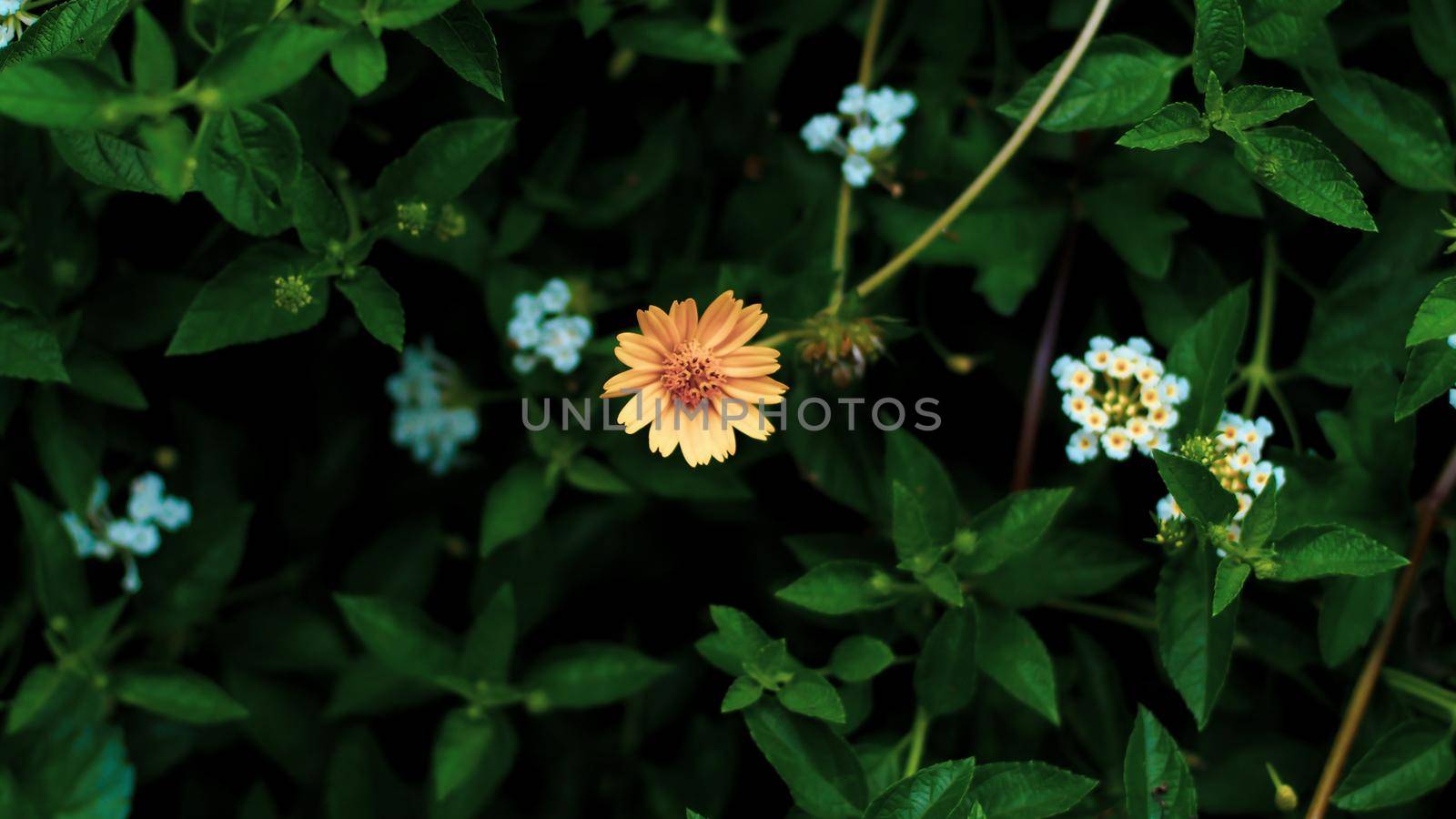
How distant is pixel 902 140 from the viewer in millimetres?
2004

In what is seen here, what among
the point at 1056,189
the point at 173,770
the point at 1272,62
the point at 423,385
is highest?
the point at 1272,62

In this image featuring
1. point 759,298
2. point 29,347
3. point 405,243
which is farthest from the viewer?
point 759,298

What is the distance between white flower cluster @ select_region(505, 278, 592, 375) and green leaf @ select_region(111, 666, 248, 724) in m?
0.71

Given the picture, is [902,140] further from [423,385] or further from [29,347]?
[29,347]

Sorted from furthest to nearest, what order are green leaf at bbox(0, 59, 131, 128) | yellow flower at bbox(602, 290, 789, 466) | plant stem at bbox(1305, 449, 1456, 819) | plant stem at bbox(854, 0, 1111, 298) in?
plant stem at bbox(1305, 449, 1456, 819) → plant stem at bbox(854, 0, 1111, 298) → yellow flower at bbox(602, 290, 789, 466) → green leaf at bbox(0, 59, 131, 128)

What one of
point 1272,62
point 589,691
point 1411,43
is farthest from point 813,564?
point 1411,43

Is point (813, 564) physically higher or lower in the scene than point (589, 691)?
higher

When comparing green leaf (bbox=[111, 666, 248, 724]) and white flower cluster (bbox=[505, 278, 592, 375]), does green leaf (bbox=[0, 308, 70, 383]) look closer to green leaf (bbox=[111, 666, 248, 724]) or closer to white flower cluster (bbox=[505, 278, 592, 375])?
green leaf (bbox=[111, 666, 248, 724])

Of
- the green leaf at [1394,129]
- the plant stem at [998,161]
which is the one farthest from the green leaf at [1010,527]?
the green leaf at [1394,129]

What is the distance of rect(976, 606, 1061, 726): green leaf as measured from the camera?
162 cm

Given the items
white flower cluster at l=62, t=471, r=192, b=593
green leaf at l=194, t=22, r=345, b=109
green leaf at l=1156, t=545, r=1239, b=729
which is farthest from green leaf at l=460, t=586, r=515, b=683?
green leaf at l=1156, t=545, r=1239, b=729

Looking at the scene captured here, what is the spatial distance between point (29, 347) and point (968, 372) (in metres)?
1.51

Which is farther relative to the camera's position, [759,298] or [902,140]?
[902,140]

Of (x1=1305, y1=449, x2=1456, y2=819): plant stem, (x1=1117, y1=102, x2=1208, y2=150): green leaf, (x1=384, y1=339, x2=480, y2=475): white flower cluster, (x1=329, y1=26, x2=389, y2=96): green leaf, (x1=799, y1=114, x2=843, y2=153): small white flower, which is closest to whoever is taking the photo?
(x1=329, y1=26, x2=389, y2=96): green leaf
